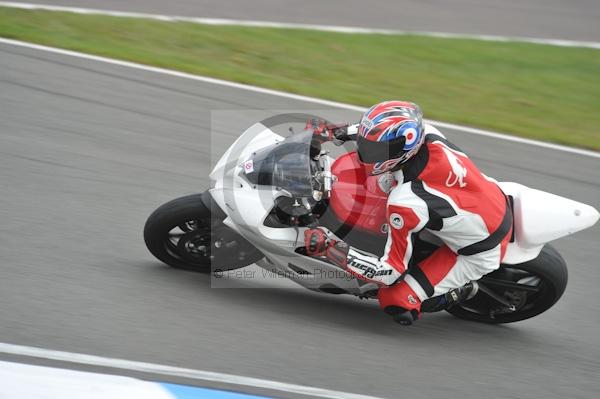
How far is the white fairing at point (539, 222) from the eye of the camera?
504 centimetres

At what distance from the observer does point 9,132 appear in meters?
7.33

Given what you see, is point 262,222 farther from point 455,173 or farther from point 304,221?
point 455,173

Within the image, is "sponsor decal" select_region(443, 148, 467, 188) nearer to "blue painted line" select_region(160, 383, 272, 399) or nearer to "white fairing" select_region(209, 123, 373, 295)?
"white fairing" select_region(209, 123, 373, 295)

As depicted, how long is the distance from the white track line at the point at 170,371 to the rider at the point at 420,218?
79 centimetres

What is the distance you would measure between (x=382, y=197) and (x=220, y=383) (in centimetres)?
151

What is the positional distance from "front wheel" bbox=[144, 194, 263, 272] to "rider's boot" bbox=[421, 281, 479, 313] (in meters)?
1.16

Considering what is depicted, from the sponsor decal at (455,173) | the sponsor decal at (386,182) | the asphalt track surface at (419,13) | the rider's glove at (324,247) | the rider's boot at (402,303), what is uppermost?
the asphalt track surface at (419,13)

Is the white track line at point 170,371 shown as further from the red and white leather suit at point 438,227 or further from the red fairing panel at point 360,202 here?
the red fairing panel at point 360,202

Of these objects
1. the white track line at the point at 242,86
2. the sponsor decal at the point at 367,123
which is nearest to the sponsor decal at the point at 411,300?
the sponsor decal at the point at 367,123

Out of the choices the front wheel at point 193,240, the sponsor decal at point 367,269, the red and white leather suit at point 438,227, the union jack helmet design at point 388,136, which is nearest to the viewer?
the union jack helmet design at point 388,136

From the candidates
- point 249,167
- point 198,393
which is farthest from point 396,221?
point 198,393

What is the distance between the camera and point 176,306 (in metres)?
5.14

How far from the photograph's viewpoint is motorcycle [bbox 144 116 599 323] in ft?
16.0

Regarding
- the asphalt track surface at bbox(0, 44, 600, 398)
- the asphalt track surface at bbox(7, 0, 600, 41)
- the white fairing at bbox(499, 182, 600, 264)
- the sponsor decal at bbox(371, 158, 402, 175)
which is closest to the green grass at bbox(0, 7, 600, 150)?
the asphalt track surface at bbox(7, 0, 600, 41)
